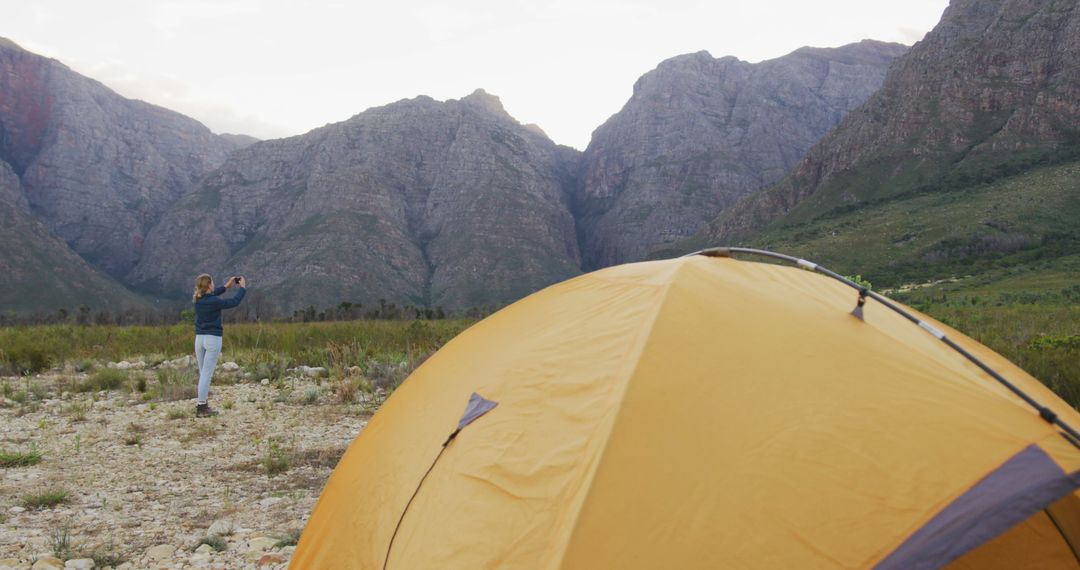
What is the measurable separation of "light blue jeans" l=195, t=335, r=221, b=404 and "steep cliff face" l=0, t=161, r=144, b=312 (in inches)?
2750

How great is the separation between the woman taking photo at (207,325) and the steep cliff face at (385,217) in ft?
264

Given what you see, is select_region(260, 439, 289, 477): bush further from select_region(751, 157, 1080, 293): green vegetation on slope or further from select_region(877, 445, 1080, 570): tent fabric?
select_region(751, 157, 1080, 293): green vegetation on slope

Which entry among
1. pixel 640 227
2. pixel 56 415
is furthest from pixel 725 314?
pixel 640 227

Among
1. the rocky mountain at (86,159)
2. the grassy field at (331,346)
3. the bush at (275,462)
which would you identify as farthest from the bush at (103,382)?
the rocky mountain at (86,159)

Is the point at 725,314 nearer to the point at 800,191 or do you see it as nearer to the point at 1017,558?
the point at 1017,558

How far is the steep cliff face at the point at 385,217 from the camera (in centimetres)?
9888

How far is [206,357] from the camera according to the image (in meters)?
9.03

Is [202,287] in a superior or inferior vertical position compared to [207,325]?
superior

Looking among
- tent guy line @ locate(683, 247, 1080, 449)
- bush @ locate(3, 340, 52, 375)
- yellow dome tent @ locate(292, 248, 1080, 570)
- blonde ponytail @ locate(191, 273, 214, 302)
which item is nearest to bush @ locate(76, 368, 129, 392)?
bush @ locate(3, 340, 52, 375)

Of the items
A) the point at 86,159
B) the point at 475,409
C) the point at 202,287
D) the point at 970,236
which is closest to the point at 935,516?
the point at 475,409

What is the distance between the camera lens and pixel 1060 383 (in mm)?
6977

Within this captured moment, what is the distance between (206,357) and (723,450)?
338 inches

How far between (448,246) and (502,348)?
111150mm

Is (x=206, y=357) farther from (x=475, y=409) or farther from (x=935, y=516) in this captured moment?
(x=935, y=516)
